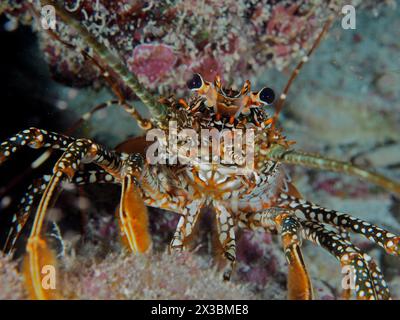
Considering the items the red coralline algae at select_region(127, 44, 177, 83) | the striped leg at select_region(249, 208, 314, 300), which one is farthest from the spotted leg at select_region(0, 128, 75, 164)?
the striped leg at select_region(249, 208, 314, 300)

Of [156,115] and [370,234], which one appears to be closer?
[156,115]

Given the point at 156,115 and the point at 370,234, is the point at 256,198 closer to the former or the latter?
the point at 370,234

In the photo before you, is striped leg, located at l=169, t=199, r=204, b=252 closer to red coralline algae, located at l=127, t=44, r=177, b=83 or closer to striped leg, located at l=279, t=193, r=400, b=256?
striped leg, located at l=279, t=193, r=400, b=256

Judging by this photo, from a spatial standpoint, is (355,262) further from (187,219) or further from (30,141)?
(30,141)
